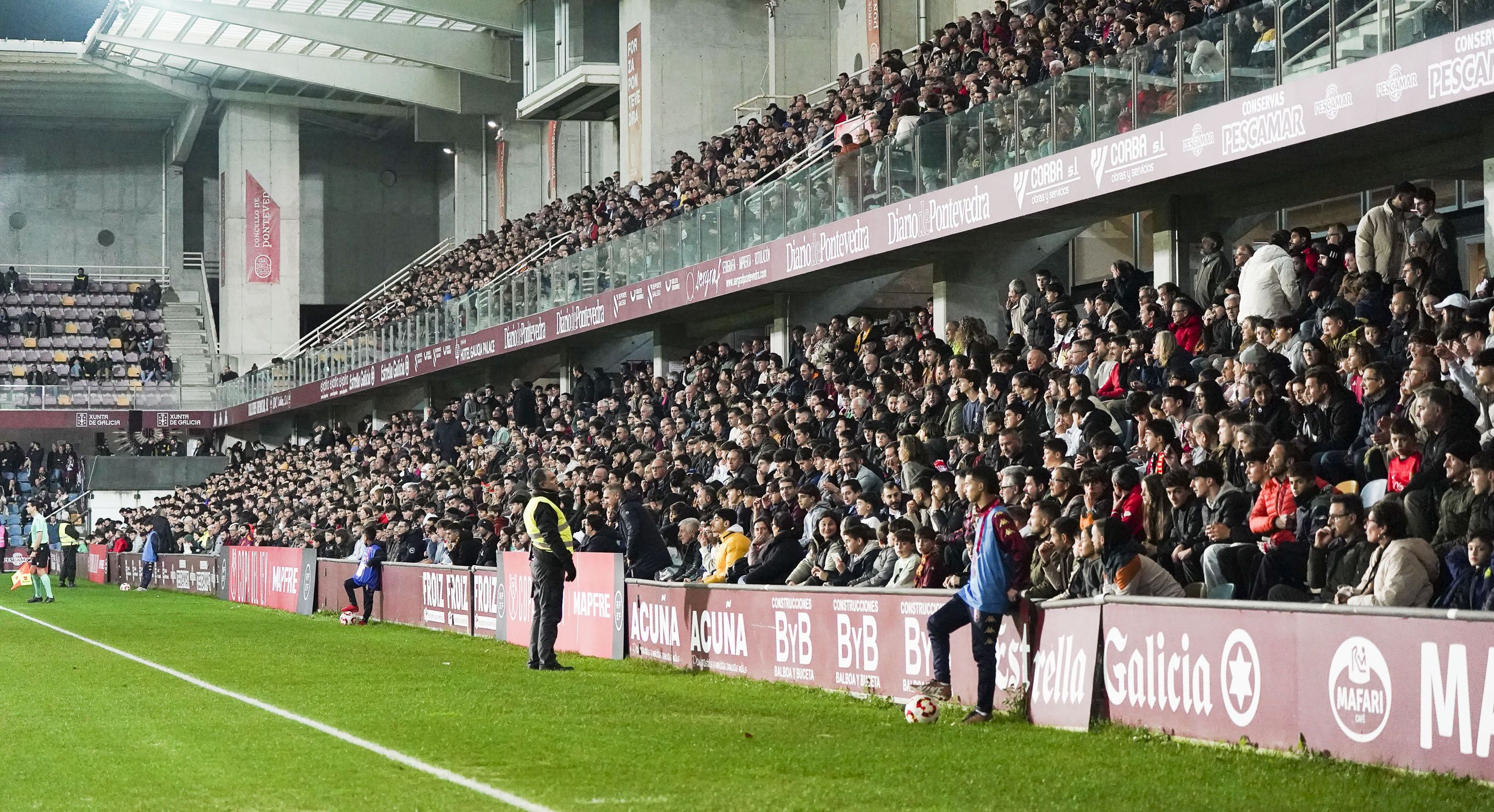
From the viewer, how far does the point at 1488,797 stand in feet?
25.7

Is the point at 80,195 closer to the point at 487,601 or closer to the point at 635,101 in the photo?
the point at 635,101

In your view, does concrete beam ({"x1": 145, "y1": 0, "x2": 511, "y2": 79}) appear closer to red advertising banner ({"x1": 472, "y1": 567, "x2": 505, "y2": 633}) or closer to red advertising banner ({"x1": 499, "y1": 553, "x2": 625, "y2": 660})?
red advertising banner ({"x1": 472, "y1": 567, "x2": 505, "y2": 633})

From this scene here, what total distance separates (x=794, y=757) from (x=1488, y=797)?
12.0ft

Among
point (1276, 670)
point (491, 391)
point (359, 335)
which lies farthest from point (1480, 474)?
point (359, 335)

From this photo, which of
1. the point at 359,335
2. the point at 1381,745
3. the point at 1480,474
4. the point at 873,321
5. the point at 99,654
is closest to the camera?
the point at 1381,745

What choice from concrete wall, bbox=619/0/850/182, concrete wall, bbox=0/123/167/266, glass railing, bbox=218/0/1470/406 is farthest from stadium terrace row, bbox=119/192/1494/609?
concrete wall, bbox=0/123/167/266

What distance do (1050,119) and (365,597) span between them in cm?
1195

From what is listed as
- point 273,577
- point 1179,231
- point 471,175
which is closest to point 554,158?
point 471,175

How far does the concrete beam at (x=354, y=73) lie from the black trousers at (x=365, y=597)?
31.1 metres

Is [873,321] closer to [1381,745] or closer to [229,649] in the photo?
[229,649]

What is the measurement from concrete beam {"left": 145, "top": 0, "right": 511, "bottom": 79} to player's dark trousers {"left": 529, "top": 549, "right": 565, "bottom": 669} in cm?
3544

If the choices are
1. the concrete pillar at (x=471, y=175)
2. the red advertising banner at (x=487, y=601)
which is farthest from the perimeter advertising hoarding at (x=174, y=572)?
the concrete pillar at (x=471, y=175)

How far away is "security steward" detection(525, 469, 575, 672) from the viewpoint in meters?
15.7

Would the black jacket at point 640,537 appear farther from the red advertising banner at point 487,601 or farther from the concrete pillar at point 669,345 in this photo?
the concrete pillar at point 669,345
